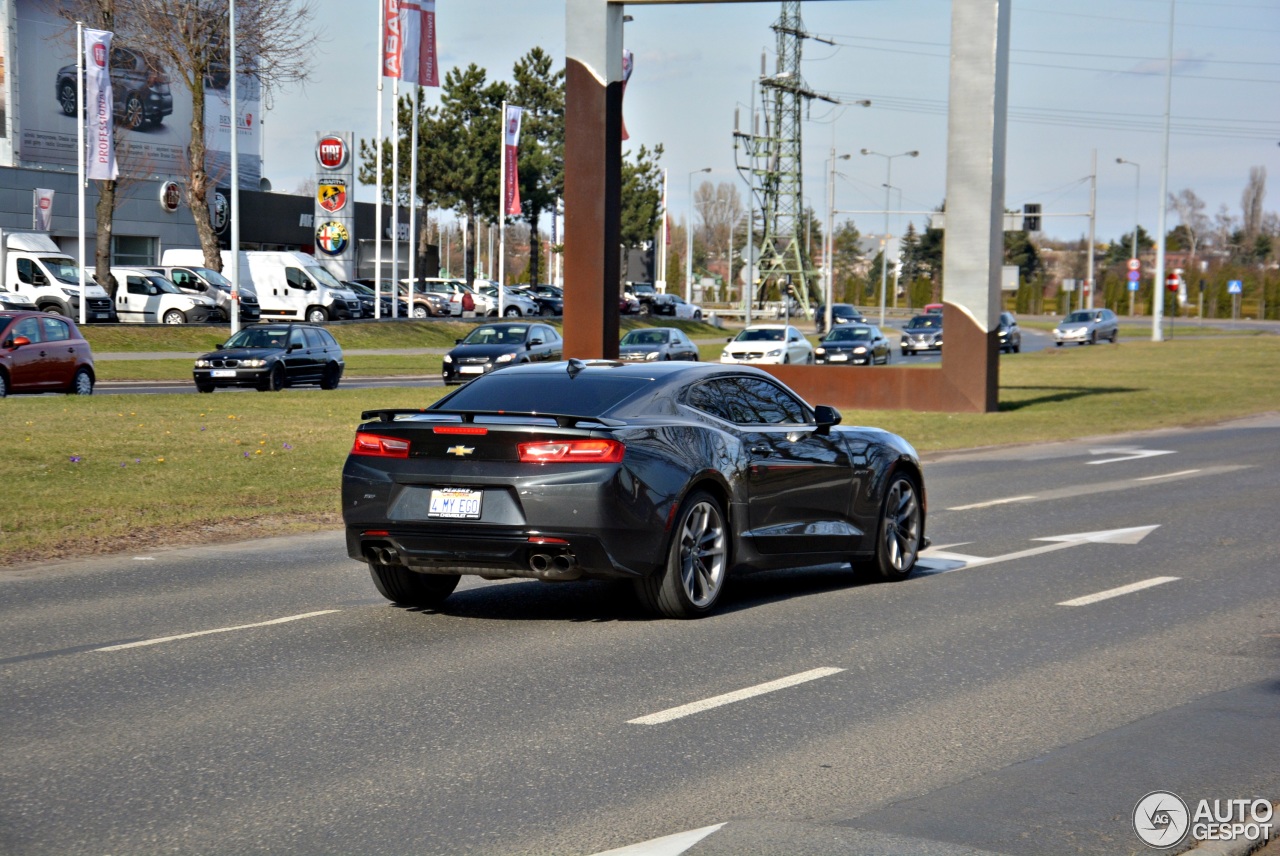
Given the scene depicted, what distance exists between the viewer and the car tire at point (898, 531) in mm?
10642

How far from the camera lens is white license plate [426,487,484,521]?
27.3 ft

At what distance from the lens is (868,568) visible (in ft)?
35.2

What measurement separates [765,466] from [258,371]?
22.2 meters

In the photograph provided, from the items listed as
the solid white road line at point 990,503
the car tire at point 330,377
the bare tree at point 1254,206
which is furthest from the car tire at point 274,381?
the bare tree at point 1254,206

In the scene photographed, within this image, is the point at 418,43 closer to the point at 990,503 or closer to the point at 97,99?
the point at 97,99

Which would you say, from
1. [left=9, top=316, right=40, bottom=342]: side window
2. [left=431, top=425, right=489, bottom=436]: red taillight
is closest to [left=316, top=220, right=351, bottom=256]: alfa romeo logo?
[left=9, top=316, right=40, bottom=342]: side window

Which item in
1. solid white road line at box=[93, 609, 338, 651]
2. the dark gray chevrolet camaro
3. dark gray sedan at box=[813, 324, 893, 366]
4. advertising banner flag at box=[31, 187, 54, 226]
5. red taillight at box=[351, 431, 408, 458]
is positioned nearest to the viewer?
solid white road line at box=[93, 609, 338, 651]

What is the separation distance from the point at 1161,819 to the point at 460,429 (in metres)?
4.39

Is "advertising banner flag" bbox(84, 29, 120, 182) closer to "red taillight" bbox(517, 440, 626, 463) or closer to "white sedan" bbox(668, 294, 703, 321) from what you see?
"white sedan" bbox(668, 294, 703, 321)

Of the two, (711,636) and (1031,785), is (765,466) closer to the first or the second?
A: (711,636)

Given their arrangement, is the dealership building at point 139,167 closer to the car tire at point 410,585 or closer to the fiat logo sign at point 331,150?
the fiat logo sign at point 331,150

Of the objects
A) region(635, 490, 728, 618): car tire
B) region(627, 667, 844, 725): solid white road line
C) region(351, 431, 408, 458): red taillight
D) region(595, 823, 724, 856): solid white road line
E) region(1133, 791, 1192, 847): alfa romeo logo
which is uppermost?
region(351, 431, 408, 458): red taillight

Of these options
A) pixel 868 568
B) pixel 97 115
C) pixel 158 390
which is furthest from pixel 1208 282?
pixel 868 568

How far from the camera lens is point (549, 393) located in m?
9.16
